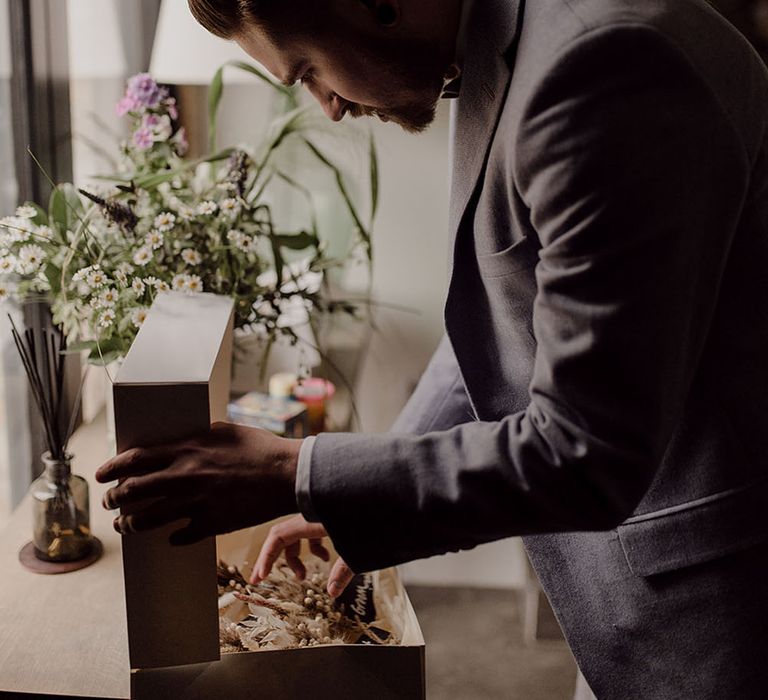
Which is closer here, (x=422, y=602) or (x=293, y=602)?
(x=293, y=602)

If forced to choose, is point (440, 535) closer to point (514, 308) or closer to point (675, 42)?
point (514, 308)

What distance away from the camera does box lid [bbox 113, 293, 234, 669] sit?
2.58 ft

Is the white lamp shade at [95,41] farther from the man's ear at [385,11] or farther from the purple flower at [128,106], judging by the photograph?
the man's ear at [385,11]

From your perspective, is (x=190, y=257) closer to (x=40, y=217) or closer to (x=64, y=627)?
(x=40, y=217)

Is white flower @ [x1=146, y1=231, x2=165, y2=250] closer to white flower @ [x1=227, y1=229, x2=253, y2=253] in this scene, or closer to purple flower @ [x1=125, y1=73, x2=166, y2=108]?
white flower @ [x1=227, y1=229, x2=253, y2=253]

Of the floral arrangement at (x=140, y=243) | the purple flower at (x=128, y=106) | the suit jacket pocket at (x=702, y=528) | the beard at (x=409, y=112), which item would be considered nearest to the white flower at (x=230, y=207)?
the floral arrangement at (x=140, y=243)

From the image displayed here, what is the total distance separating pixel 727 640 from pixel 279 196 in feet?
4.81

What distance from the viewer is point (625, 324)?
0.66 meters

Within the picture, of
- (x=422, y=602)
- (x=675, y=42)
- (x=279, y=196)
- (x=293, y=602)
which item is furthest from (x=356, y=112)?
(x=422, y=602)

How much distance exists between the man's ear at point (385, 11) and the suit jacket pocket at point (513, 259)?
0.77 feet

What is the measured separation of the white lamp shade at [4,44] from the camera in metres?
1.49

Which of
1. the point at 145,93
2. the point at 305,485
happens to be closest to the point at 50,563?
the point at 305,485

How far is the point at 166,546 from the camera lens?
2.76 feet

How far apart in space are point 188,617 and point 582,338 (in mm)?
479
